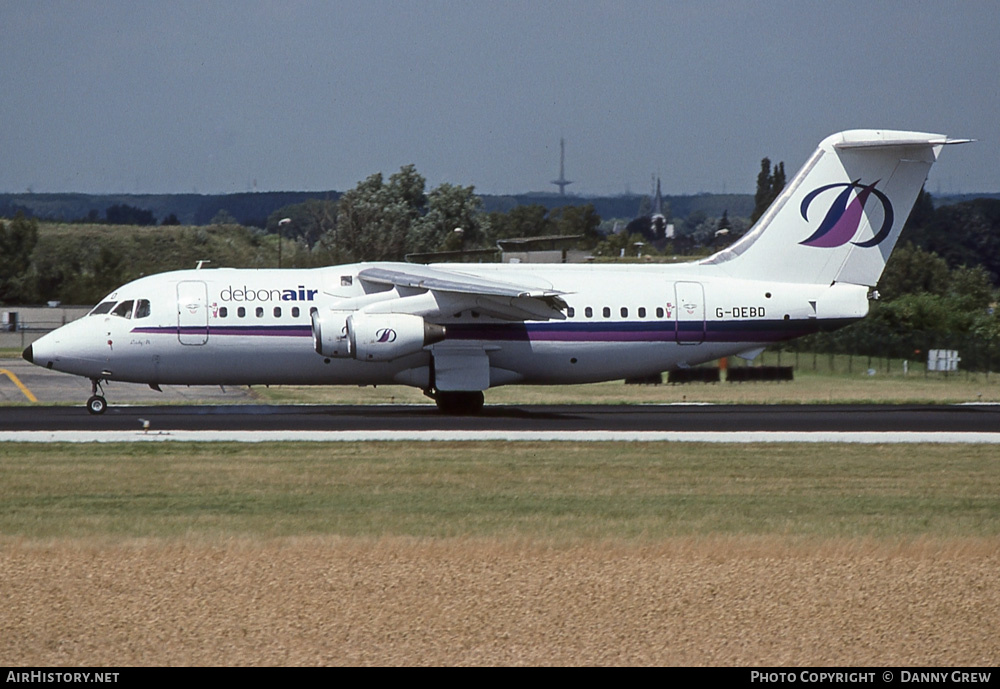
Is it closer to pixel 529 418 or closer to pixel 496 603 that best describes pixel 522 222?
pixel 529 418

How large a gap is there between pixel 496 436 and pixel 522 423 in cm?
326

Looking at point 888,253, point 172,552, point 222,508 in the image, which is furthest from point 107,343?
point 888,253

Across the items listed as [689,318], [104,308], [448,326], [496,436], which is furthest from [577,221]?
[496,436]

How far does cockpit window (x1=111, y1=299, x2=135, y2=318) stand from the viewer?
103ft

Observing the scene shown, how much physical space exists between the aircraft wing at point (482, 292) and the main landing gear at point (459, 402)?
266 cm

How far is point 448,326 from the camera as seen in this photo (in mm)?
31516

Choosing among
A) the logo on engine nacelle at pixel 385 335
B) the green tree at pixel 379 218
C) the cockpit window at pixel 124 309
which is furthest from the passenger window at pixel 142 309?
the green tree at pixel 379 218

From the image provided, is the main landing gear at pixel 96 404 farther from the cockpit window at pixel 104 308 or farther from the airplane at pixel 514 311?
the cockpit window at pixel 104 308

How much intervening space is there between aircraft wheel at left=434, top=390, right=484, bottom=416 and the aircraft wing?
2.65m

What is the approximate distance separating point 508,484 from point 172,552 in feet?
24.6

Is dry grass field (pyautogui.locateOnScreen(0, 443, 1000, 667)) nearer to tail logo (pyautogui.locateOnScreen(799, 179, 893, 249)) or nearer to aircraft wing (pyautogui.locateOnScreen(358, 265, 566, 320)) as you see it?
aircraft wing (pyautogui.locateOnScreen(358, 265, 566, 320))

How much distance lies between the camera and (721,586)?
43.4ft

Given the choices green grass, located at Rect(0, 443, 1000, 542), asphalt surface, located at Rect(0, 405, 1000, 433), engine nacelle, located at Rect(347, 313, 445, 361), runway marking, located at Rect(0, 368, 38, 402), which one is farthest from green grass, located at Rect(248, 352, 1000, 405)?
green grass, located at Rect(0, 443, 1000, 542)

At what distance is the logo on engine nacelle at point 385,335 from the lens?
30.4 m
